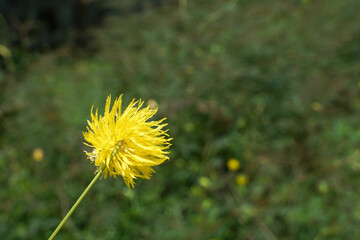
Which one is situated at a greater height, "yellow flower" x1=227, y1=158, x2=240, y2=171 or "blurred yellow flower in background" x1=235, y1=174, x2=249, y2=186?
"yellow flower" x1=227, y1=158, x2=240, y2=171

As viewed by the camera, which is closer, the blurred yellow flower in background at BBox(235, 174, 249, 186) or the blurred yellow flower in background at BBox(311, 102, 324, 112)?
the blurred yellow flower in background at BBox(235, 174, 249, 186)

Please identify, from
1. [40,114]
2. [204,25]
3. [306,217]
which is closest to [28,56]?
[40,114]

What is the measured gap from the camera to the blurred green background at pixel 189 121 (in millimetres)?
2523

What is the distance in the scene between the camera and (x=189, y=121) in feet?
10.2

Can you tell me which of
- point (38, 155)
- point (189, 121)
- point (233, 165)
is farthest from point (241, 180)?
point (38, 155)

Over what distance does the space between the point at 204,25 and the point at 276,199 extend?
91.4 inches

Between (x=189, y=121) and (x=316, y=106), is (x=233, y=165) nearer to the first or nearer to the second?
(x=189, y=121)

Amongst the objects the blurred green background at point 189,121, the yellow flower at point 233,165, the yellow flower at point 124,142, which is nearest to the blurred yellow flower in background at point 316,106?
the blurred green background at point 189,121

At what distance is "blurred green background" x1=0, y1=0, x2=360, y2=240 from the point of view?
2523 mm

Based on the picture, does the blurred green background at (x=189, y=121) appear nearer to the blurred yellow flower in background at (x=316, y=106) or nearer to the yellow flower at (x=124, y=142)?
the blurred yellow flower in background at (x=316, y=106)

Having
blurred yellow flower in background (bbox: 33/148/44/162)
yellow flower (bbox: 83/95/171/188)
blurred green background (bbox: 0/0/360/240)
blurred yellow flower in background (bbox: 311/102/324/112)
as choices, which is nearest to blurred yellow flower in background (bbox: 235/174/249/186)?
blurred green background (bbox: 0/0/360/240)

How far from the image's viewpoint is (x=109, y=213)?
7.77ft

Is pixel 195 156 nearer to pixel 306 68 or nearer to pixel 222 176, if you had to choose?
pixel 222 176

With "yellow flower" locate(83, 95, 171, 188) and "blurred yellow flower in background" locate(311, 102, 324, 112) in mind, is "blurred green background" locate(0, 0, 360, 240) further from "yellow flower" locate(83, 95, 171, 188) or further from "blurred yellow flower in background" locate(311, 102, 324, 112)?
"yellow flower" locate(83, 95, 171, 188)
